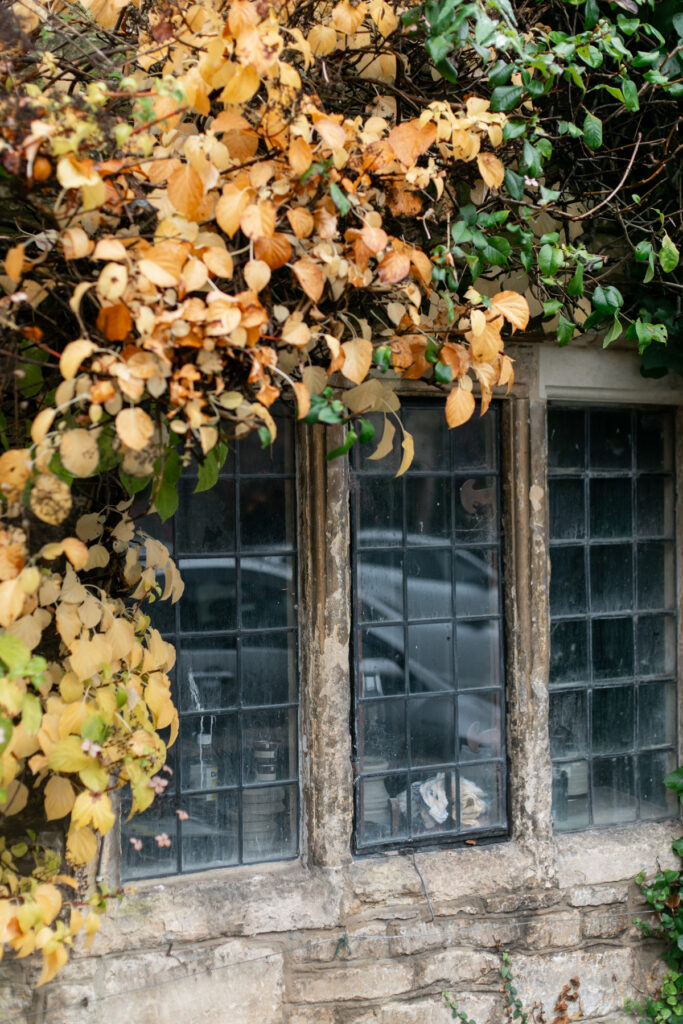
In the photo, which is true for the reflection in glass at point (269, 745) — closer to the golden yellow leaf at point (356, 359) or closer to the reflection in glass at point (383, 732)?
the reflection in glass at point (383, 732)

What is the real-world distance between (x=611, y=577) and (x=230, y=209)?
2.08 m

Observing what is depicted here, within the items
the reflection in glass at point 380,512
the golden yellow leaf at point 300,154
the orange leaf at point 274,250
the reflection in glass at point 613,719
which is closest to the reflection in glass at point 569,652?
the reflection in glass at point 613,719

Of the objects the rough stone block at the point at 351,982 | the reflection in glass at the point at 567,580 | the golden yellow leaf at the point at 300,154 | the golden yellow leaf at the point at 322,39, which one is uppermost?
the golden yellow leaf at the point at 322,39

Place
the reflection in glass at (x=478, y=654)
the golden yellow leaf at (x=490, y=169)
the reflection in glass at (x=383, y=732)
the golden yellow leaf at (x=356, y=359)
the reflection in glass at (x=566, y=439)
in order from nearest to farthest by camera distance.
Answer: the golden yellow leaf at (x=356, y=359) < the golden yellow leaf at (x=490, y=169) < the reflection in glass at (x=383, y=732) < the reflection in glass at (x=478, y=654) < the reflection in glass at (x=566, y=439)

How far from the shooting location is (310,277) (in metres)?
1.86

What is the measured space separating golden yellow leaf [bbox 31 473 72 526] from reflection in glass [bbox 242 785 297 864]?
143cm

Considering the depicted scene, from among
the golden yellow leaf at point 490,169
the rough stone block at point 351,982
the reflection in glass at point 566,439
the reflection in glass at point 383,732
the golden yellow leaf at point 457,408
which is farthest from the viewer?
the reflection in glass at point 566,439

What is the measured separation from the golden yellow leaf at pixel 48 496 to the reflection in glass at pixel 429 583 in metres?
1.46

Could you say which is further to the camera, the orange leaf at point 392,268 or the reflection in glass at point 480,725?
the reflection in glass at point 480,725

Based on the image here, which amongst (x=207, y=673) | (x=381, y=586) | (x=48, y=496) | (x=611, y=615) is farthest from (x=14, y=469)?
(x=611, y=615)

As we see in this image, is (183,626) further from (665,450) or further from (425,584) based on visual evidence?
(665,450)

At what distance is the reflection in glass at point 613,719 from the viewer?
320 cm

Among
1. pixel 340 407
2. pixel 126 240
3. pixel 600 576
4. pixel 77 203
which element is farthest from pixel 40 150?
pixel 600 576

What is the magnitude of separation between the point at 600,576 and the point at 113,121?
90.4 inches
